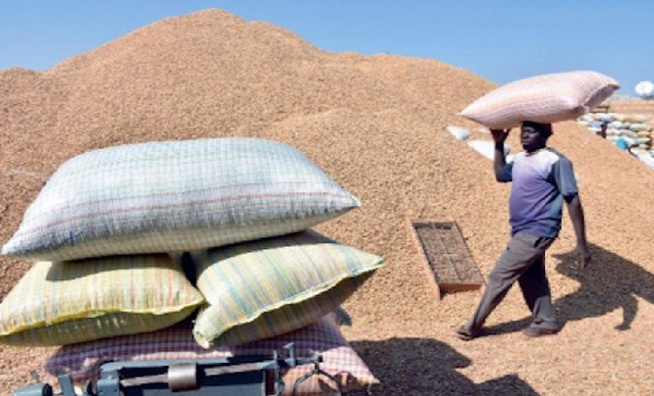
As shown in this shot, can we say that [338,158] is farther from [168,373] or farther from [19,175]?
[168,373]

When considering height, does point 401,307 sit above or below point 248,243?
below

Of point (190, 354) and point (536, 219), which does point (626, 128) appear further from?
point (190, 354)

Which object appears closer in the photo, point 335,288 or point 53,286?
point 53,286

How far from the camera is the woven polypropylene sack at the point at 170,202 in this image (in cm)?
232

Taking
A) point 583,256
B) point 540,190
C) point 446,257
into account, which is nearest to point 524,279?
point 583,256

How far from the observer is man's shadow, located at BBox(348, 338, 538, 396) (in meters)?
3.45

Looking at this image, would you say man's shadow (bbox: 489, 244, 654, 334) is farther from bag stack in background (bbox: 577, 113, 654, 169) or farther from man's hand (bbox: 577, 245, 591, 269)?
bag stack in background (bbox: 577, 113, 654, 169)

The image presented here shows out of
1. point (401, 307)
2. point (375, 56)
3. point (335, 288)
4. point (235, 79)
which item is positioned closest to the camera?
point (335, 288)

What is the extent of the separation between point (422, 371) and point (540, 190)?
1539 millimetres

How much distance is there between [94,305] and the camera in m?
2.27

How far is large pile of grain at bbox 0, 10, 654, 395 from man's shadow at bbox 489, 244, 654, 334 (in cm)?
2

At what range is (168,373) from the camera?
2045 mm

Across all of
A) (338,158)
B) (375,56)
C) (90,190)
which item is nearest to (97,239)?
(90,190)

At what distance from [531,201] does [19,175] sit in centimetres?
561
